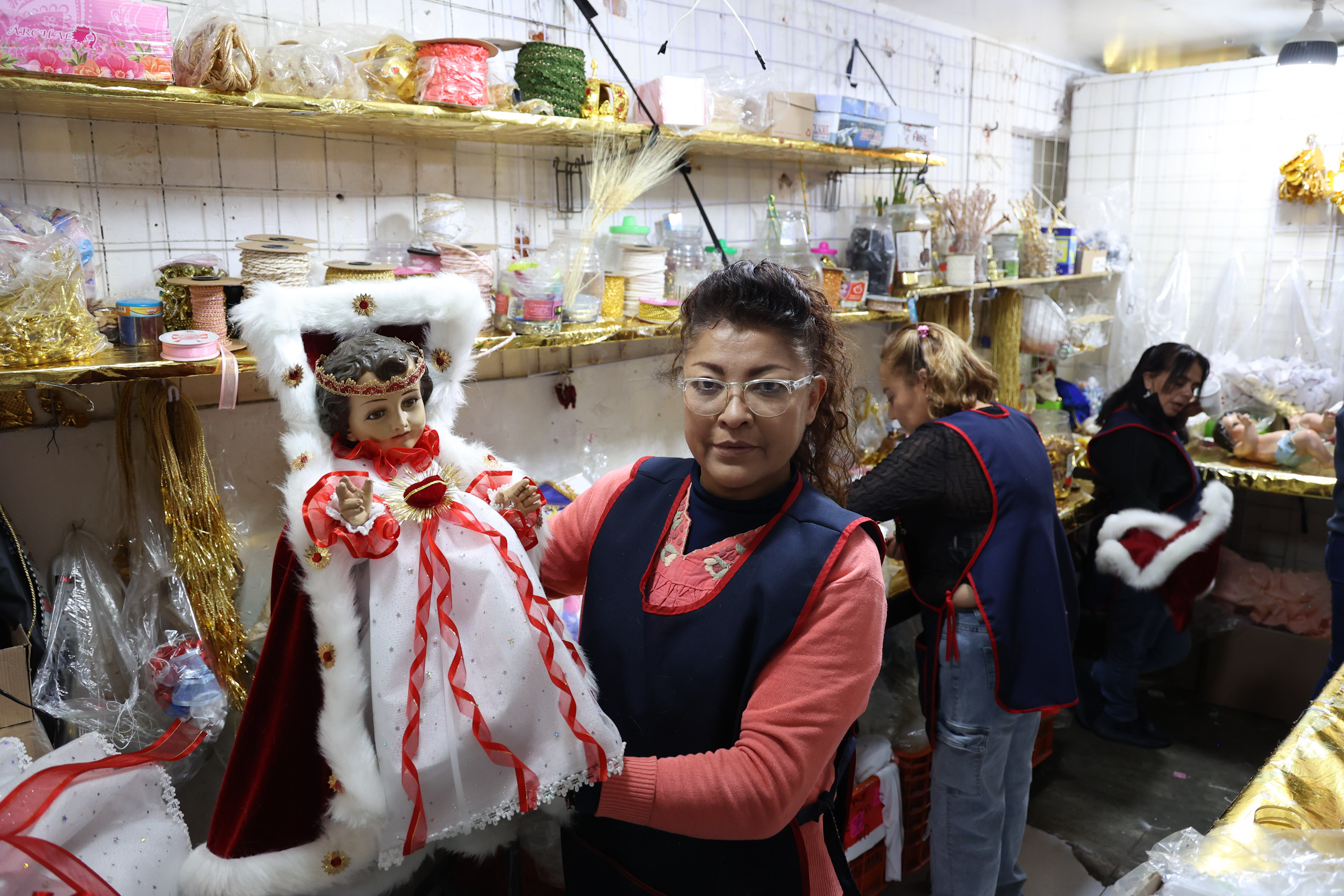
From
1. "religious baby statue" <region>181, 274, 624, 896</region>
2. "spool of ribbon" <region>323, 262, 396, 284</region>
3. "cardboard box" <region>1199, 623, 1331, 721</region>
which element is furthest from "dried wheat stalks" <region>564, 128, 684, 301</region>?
"cardboard box" <region>1199, 623, 1331, 721</region>

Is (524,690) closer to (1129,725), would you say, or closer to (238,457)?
(238,457)

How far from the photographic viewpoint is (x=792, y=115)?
2.86 metres

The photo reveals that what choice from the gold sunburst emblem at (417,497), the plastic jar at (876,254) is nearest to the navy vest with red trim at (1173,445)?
the plastic jar at (876,254)

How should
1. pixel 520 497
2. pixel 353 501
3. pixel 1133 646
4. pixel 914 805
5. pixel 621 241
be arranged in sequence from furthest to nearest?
pixel 1133 646
pixel 914 805
pixel 621 241
pixel 520 497
pixel 353 501

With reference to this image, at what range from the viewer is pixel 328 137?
2.12 m

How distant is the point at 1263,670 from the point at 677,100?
341 cm

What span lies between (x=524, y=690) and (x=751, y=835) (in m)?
0.35

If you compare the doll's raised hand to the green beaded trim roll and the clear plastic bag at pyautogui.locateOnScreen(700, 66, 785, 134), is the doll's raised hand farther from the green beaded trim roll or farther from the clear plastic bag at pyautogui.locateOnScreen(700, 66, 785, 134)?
the clear plastic bag at pyautogui.locateOnScreen(700, 66, 785, 134)

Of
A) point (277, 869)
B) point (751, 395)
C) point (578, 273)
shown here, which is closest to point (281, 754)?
point (277, 869)

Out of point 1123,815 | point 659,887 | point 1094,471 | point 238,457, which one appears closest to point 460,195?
point 238,457

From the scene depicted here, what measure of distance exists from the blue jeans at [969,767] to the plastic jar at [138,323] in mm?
1908

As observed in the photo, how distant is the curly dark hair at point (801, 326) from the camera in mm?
1178

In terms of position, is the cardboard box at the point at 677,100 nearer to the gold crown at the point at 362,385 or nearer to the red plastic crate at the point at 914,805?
the gold crown at the point at 362,385

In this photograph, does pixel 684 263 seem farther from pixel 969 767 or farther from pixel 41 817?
pixel 41 817
